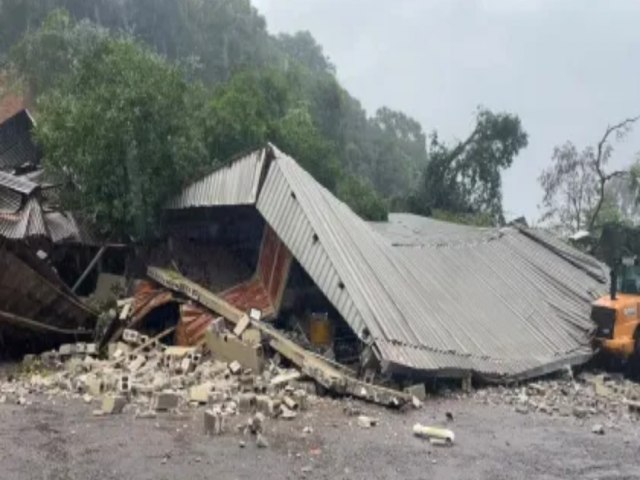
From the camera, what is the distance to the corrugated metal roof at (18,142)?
2242 centimetres

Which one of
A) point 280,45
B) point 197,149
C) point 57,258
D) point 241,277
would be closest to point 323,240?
point 241,277

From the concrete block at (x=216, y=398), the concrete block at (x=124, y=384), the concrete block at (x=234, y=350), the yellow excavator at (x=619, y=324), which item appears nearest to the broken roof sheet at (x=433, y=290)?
the yellow excavator at (x=619, y=324)

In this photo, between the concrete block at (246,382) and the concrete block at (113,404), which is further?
the concrete block at (246,382)

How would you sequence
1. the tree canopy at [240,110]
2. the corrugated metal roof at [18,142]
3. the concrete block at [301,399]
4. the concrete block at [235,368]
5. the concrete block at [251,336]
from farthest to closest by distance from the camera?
the corrugated metal roof at [18,142]
the tree canopy at [240,110]
the concrete block at [251,336]
the concrete block at [235,368]
the concrete block at [301,399]

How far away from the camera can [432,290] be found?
1484 centimetres

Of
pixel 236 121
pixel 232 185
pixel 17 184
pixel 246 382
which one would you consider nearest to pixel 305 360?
pixel 246 382

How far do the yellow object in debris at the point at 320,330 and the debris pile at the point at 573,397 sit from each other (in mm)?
2691

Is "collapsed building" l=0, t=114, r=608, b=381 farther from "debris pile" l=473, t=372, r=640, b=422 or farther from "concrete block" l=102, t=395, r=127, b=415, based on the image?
"concrete block" l=102, t=395, r=127, b=415

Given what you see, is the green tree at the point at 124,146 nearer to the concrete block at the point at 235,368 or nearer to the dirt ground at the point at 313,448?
the concrete block at the point at 235,368

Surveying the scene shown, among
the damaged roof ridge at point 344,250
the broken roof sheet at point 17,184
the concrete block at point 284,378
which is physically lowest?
the concrete block at point 284,378

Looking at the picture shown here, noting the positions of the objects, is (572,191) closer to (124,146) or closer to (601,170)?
(601,170)

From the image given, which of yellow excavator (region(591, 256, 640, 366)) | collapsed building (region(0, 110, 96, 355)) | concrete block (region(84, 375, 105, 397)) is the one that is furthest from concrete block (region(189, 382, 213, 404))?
yellow excavator (region(591, 256, 640, 366))

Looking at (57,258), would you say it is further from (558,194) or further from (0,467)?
(558,194)

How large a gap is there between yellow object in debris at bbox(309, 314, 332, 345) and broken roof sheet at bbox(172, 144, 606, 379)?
1.12 metres
